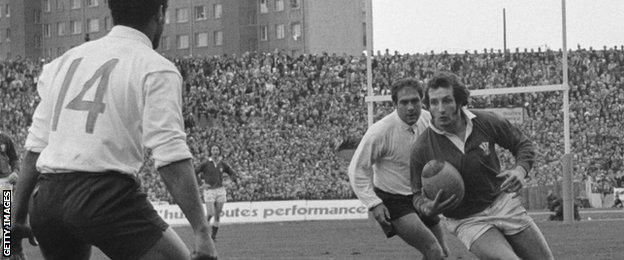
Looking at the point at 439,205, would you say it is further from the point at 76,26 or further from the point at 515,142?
the point at 76,26

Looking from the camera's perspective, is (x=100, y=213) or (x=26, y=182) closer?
(x=100, y=213)

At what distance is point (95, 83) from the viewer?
5.91 m

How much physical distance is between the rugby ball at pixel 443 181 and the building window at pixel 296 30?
3515 inches

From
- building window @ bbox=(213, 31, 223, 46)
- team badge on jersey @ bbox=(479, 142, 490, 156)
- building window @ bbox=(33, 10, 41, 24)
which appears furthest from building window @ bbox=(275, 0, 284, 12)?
team badge on jersey @ bbox=(479, 142, 490, 156)

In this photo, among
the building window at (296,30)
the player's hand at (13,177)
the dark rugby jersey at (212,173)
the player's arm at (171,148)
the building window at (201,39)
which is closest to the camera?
the player's arm at (171,148)

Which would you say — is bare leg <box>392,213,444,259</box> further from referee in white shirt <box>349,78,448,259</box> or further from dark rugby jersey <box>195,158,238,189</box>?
dark rugby jersey <box>195,158,238,189</box>

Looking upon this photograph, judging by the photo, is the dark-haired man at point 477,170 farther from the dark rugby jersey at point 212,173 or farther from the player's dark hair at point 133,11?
the dark rugby jersey at point 212,173

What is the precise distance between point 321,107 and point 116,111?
45348 millimetres

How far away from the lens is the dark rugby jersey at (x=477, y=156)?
952 cm

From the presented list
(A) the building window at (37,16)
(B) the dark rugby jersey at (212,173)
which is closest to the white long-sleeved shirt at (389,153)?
(B) the dark rugby jersey at (212,173)

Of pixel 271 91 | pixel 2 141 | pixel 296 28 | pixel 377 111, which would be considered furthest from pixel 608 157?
pixel 296 28

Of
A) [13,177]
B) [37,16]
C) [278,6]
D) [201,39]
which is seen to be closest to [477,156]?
[13,177]

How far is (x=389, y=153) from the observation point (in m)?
12.8

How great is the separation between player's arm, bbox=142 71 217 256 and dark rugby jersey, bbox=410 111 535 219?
13.1 ft
